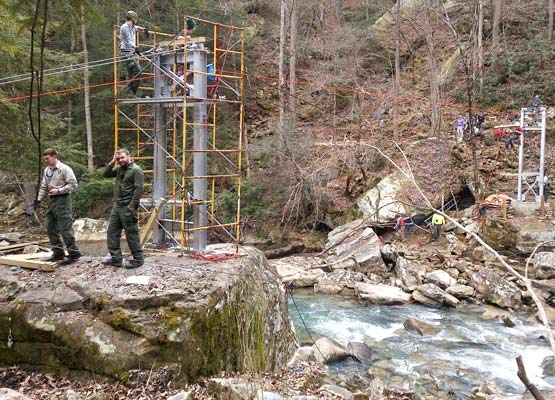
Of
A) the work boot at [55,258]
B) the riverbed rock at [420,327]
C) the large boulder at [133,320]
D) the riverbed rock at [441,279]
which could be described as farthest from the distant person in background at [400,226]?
the work boot at [55,258]

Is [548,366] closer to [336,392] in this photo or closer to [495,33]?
[336,392]

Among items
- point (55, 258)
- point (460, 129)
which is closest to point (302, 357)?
point (55, 258)

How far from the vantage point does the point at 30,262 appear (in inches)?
316

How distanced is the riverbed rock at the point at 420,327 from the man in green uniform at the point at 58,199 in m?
8.12

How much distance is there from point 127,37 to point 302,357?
21.8 ft

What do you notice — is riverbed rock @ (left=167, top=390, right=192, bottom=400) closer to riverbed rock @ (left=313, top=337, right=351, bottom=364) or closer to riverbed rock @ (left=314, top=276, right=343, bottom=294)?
riverbed rock @ (left=313, top=337, right=351, bottom=364)

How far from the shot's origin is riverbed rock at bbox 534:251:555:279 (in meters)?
15.5

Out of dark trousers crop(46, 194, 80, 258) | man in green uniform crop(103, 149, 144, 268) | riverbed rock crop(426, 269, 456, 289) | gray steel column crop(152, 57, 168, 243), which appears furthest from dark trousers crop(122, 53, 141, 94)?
riverbed rock crop(426, 269, 456, 289)

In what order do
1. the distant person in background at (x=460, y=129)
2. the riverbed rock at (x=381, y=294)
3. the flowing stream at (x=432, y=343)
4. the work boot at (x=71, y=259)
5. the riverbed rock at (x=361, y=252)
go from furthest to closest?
1. the distant person in background at (x=460, y=129)
2. the riverbed rock at (x=361, y=252)
3. the riverbed rock at (x=381, y=294)
4. the flowing stream at (x=432, y=343)
5. the work boot at (x=71, y=259)

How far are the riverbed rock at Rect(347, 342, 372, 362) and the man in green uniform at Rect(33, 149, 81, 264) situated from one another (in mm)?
5857

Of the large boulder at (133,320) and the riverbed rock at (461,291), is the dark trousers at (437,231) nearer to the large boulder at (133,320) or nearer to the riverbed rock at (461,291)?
the riverbed rock at (461,291)

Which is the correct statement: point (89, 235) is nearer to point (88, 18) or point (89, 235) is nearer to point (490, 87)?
point (88, 18)

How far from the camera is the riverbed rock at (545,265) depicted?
15523 millimetres

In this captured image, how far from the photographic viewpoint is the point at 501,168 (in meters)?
22.2
